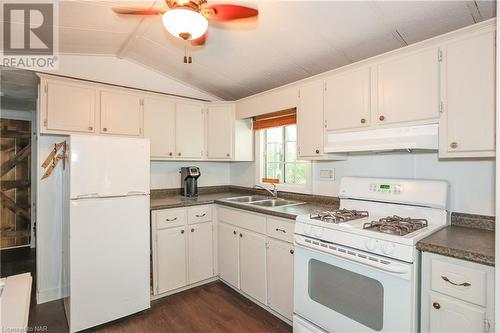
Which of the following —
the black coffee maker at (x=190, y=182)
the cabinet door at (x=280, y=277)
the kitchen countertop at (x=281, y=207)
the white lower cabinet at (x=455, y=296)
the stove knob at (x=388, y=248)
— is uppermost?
the black coffee maker at (x=190, y=182)

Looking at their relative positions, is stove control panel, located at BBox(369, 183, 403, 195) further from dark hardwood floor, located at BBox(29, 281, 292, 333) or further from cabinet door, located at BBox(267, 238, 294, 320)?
dark hardwood floor, located at BBox(29, 281, 292, 333)

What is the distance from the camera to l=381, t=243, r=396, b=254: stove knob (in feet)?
4.66

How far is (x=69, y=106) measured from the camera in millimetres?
2428

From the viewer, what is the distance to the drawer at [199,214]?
2.73 metres

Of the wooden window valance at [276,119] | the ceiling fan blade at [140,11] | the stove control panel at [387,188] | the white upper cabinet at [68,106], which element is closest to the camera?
the ceiling fan blade at [140,11]

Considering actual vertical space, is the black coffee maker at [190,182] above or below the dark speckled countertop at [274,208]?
above

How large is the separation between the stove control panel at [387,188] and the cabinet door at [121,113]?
231 cm

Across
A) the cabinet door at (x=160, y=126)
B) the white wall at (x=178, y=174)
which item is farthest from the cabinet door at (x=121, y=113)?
the white wall at (x=178, y=174)

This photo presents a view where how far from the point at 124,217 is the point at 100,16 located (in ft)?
5.18

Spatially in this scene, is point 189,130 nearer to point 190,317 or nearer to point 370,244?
point 190,317

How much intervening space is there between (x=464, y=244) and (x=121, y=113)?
2904 mm

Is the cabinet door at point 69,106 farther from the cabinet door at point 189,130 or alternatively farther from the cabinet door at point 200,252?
the cabinet door at point 200,252

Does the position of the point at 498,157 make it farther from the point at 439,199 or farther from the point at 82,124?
the point at 82,124

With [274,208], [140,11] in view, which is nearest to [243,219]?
[274,208]
